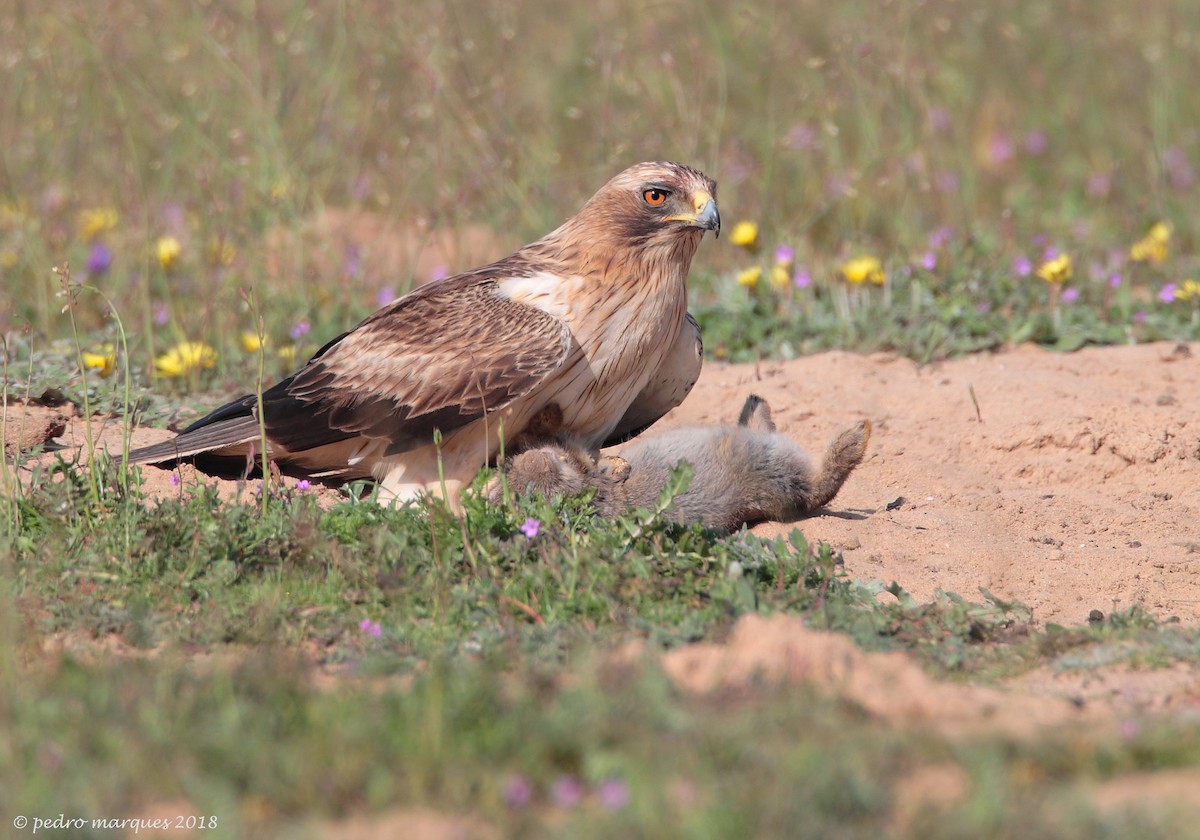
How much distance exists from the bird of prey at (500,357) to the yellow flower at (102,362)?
0.88 m

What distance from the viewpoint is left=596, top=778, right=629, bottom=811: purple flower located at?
256cm

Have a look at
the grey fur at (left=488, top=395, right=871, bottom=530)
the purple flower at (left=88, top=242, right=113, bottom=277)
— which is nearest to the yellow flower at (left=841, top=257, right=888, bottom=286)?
the grey fur at (left=488, top=395, right=871, bottom=530)

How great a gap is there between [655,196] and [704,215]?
25 centimetres

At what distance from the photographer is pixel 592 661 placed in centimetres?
319

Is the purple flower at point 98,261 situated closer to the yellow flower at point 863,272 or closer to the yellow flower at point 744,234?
the yellow flower at point 744,234

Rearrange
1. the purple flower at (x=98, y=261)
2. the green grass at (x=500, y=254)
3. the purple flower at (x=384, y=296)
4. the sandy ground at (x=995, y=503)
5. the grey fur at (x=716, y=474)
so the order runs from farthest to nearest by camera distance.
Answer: the purple flower at (x=98, y=261), the purple flower at (x=384, y=296), the grey fur at (x=716, y=474), the sandy ground at (x=995, y=503), the green grass at (x=500, y=254)

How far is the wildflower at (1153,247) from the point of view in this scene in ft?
23.9

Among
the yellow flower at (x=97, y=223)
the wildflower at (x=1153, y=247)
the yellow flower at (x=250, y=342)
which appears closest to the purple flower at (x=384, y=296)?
the yellow flower at (x=250, y=342)

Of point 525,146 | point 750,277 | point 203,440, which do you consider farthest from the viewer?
point 525,146

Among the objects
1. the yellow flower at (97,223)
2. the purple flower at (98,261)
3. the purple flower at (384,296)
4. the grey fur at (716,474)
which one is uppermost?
the yellow flower at (97,223)

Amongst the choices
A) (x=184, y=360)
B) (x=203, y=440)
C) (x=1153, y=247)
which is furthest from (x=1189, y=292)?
(x=184, y=360)

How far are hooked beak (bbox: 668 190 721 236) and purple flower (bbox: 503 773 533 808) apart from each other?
279 centimetres

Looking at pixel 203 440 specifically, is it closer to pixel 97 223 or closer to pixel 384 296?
pixel 384 296

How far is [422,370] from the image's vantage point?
5090 mm
